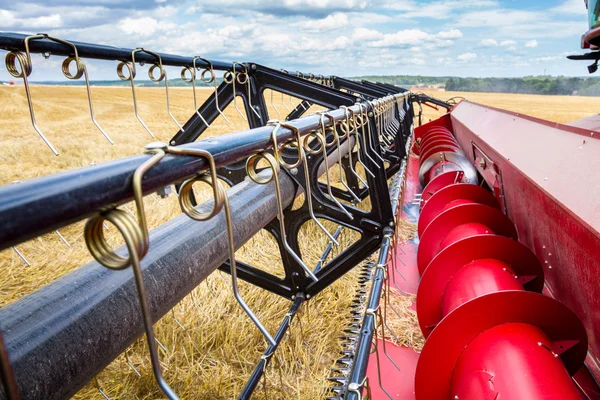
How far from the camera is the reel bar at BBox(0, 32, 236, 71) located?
1278 millimetres

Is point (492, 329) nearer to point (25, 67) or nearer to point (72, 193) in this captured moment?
point (72, 193)

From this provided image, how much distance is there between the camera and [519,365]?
1036mm

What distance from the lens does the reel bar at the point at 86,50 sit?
4.19 feet

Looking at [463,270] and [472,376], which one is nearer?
[472,376]

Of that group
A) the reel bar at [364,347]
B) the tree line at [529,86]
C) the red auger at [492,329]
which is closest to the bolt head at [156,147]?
the reel bar at [364,347]

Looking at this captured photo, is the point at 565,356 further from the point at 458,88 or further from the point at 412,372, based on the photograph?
the point at 458,88

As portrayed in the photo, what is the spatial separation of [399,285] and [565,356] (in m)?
1.35

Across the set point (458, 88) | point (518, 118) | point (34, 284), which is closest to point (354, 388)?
point (518, 118)

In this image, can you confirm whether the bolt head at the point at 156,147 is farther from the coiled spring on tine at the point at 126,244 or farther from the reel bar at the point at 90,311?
the reel bar at the point at 90,311

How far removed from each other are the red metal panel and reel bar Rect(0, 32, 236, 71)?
5.04ft

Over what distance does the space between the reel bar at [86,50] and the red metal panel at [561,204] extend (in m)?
1.54

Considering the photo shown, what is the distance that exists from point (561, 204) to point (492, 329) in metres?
0.42

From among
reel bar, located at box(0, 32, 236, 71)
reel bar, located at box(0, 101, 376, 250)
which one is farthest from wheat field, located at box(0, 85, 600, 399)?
reel bar, located at box(0, 101, 376, 250)

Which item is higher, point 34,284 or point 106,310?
point 106,310
